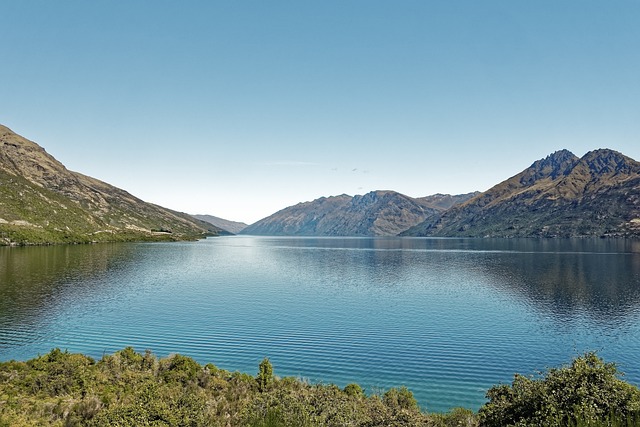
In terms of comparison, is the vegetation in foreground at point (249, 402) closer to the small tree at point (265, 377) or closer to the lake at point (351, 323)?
the small tree at point (265, 377)

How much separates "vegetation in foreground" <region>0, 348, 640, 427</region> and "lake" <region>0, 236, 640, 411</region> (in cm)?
1390

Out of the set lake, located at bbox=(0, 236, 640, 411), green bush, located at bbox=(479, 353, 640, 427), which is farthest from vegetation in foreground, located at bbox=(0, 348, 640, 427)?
lake, located at bbox=(0, 236, 640, 411)

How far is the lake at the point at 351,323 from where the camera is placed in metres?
62.4

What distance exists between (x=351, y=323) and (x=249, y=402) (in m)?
54.3

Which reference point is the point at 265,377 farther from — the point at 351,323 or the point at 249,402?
the point at 351,323

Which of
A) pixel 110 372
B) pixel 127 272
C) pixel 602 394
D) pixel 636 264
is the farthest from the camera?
pixel 636 264

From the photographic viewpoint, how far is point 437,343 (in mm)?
74438

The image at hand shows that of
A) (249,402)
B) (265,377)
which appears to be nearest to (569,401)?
(249,402)

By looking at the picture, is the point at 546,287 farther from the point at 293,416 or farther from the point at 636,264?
the point at 293,416

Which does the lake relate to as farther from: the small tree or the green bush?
the green bush

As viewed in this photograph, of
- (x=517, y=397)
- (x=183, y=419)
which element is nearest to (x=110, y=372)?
(x=183, y=419)

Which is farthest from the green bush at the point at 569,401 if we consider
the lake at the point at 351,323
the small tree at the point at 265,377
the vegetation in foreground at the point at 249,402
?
the small tree at the point at 265,377

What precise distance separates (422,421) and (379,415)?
3.59 metres

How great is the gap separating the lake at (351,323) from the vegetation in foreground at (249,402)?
13.9 meters
